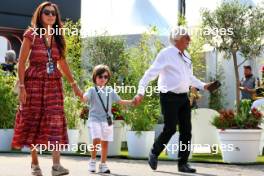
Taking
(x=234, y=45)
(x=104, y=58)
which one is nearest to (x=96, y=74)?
(x=234, y=45)

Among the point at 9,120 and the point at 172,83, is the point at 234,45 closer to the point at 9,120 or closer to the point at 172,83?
the point at 9,120

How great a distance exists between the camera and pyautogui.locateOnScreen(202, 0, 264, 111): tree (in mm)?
18953

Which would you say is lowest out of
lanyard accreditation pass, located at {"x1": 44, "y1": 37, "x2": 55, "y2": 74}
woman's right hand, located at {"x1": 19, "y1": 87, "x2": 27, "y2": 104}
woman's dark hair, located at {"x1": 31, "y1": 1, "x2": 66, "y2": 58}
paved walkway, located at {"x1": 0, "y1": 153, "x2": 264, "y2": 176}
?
paved walkway, located at {"x1": 0, "y1": 153, "x2": 264, "y2": 176}

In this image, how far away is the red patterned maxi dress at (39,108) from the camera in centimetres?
592

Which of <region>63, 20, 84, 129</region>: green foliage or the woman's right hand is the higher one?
<region>63, 20, 84, 129</region>: green foliage

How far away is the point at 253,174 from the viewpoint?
6.82 m

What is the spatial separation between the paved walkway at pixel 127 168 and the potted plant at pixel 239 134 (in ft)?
0.97

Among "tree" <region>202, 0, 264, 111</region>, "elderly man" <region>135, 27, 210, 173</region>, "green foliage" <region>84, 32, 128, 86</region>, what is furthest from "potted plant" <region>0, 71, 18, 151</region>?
"green foliage" <region>84, 32, 128, 86</region>

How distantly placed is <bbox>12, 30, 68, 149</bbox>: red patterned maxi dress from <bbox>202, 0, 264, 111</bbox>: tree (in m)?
12.9

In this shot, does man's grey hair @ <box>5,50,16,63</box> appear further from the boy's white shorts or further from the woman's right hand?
the woman's right hand

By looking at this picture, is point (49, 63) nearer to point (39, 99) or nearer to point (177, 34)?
point (39, 99)

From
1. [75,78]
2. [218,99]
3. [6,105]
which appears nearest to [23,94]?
[6,105]

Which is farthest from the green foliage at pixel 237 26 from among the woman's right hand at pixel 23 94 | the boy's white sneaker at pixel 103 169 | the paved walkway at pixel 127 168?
the woman's right hand at pixel 23 94

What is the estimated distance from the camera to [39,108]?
5957 mm
